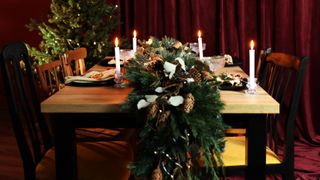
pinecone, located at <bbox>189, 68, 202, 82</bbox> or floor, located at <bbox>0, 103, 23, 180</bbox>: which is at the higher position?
pinecone, located at <bbox>189, 68, 202, 82</bbox>

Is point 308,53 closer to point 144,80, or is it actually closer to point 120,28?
point 120,28

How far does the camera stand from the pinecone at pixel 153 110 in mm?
1458

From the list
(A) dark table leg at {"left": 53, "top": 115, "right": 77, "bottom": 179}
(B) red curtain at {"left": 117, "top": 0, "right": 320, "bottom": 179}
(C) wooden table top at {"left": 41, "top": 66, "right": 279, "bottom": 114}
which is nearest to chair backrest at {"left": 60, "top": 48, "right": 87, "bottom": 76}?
(C) wooden table top at {"left": 41, "top": 66, "right": 279, "bottom": 114}

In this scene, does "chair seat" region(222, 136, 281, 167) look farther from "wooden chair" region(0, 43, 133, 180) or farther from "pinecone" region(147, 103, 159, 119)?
"pinecone" region(147, 103, 159, 119)

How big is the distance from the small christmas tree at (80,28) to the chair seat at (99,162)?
1.65 metres

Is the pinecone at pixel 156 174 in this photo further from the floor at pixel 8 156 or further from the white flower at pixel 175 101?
the floor at pixel 8 156

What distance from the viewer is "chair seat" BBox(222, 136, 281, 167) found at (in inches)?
76.0

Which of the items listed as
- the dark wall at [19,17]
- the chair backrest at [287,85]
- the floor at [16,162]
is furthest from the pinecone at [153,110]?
the dark wall at [19,17]

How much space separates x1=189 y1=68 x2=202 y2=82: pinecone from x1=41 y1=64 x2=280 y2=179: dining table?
138mm

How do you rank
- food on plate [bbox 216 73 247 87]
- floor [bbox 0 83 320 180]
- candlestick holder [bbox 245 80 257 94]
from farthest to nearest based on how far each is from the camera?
floor [bbox 0 83 320 180] < food on plate [bbox 216 73 247 87] < candlestick holder [bbox 245 80 257 94]

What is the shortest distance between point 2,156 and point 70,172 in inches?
78.4

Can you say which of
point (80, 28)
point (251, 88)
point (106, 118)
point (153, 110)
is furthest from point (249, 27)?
point (153, 110)

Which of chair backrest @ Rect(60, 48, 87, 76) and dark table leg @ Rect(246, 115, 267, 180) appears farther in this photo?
chair backrest @ Rect(60, 48, 87, 76)

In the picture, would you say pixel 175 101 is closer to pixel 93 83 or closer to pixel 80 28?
pixel 93 83
